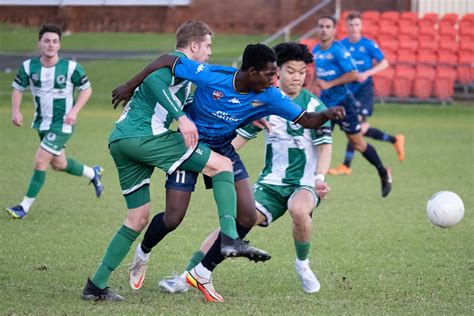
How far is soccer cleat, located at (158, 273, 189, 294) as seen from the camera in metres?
6.43

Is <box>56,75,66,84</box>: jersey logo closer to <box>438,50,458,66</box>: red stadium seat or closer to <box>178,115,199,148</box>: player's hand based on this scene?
<box>178,115,199,148</box>: player's hand

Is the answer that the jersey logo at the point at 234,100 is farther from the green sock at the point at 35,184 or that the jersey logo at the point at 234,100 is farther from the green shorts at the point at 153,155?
the green sock at the point at 35,184

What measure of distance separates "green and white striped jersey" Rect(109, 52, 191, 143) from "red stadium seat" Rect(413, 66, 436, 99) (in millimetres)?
17951

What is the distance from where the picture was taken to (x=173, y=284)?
644 centimetres

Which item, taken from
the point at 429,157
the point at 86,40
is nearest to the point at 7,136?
the point at 429,157

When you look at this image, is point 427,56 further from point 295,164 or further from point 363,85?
point 295,164

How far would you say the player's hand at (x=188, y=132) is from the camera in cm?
575

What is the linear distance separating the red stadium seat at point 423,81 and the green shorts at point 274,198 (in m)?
17.2

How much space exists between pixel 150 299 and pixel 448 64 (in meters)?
18.6

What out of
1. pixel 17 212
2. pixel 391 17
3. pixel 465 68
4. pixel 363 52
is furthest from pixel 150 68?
pixel 391 17

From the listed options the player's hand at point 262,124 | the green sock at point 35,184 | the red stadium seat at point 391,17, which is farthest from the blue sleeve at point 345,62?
the red stadium seat at point 391,17

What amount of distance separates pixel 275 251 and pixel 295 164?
1463 mm

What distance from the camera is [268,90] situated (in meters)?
6.08

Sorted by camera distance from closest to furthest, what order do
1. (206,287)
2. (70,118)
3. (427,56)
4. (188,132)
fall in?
(188,132)
(206,287)
(70,118)
(427,56)
